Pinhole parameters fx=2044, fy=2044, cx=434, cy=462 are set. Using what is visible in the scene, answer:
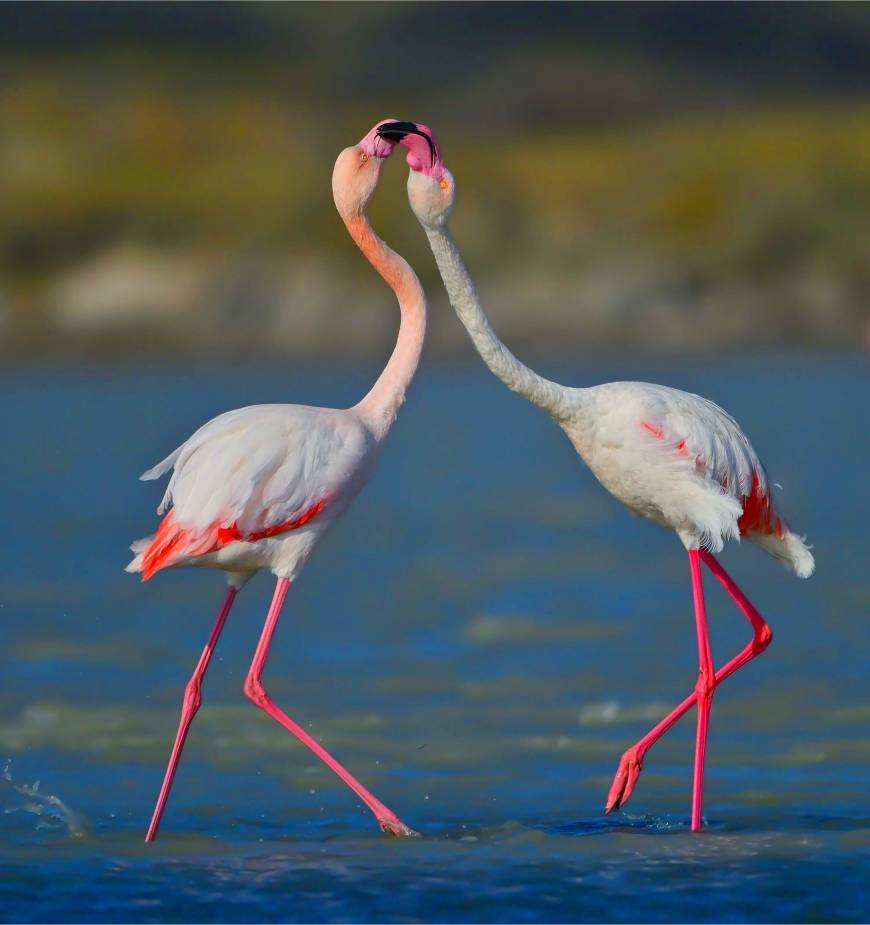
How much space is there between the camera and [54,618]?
13391 mm

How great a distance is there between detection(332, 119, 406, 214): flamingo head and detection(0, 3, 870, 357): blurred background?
121ft

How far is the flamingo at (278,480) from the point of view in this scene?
7.81 metres

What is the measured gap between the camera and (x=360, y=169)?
8039 mm

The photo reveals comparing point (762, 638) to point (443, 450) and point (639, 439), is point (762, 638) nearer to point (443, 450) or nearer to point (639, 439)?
point (639, 439)

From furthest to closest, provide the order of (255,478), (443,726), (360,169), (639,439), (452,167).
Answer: (452,167) < (443,726) < (360,169) < (639,439) < (255,478)

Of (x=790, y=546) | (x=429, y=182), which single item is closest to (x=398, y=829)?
(x=790, y=546)

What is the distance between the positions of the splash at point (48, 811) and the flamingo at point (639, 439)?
6.96 feet

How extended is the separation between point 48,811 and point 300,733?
1122 mm

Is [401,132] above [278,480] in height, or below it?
above

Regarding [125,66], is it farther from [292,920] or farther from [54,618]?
[292,920]

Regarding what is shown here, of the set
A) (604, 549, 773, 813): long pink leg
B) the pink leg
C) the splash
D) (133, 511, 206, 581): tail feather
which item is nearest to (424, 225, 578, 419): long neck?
the pink leg

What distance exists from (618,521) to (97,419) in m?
13.7

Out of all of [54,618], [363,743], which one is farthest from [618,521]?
[363,743]

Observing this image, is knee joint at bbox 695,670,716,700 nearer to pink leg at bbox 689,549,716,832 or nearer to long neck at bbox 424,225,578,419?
pink leg at bbox 689,549,716,832
